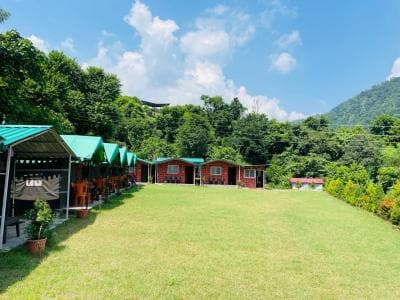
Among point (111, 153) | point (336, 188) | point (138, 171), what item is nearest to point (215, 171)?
point (138, 171)

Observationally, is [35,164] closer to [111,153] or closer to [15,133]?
[15,133]

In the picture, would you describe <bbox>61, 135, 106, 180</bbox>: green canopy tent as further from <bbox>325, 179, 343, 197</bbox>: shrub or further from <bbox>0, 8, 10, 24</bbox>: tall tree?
<bbox>325, 179, 343, 197</bbox>: shrub

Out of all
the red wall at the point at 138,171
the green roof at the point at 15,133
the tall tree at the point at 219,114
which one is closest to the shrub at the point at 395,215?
the green roof at the point at 15,133

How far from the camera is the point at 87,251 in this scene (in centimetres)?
608

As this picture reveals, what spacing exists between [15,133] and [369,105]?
4576 inches

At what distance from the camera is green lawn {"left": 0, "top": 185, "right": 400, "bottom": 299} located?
4.45m

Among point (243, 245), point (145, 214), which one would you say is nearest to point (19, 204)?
point (145, 214)

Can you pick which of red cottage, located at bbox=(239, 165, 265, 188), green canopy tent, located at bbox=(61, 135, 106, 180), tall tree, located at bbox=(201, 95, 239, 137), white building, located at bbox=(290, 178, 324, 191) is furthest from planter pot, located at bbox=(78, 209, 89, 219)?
tall tree, located at bbox=(201, 95, 239, 137)

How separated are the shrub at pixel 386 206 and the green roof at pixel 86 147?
10766 mm

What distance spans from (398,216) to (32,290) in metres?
10.8

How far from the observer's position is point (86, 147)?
1096cm

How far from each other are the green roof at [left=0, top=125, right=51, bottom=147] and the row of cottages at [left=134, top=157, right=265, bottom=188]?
2381 cm

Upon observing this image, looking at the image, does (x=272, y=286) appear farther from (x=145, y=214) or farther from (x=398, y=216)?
(x=398, y=216)

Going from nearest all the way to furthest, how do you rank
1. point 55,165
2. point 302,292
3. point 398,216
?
1. point 302,292
2. point 55,165
3. point 398,216
